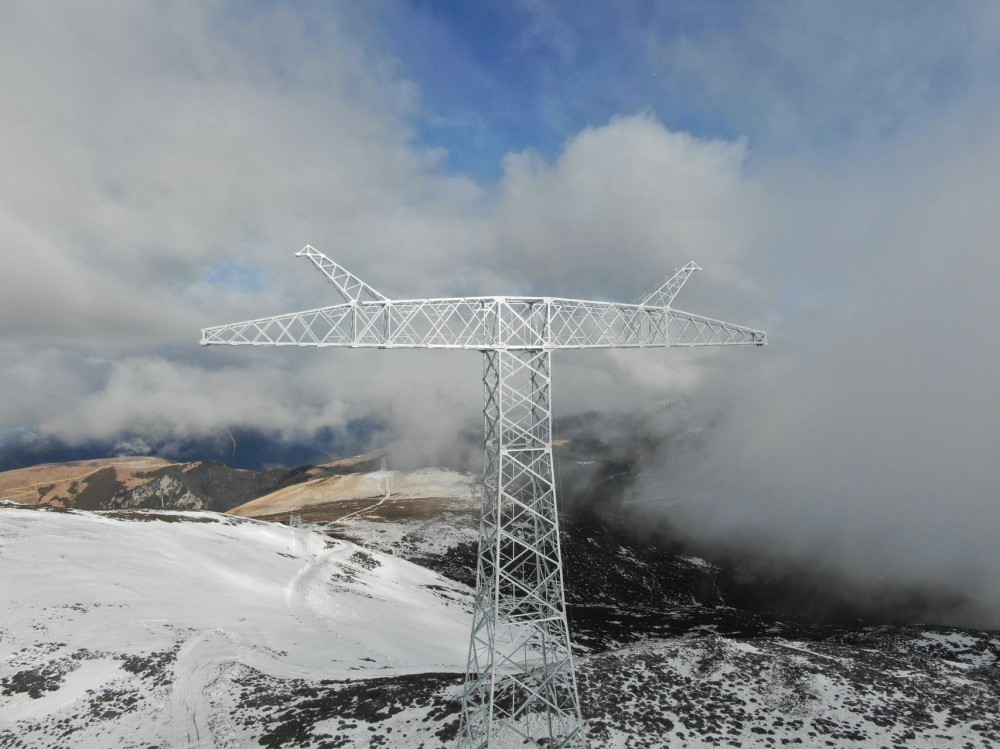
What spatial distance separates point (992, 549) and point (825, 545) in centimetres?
3598

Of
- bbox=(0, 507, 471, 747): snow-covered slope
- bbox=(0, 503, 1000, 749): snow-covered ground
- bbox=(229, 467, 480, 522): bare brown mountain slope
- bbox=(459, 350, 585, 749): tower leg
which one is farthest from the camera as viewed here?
bbox=(229, 467, 480, 522): bare brown mountain slope

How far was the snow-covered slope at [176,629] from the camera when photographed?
79.7ft

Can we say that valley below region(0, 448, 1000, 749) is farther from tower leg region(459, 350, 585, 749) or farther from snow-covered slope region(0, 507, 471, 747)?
tower leg region(459, 350, 585, 749)

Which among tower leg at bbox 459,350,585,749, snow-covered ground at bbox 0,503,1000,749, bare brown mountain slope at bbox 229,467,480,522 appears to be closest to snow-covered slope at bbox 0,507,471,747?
snow-covered ground at bbox 0,503,1000,749

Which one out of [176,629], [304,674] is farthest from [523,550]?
[176,629]

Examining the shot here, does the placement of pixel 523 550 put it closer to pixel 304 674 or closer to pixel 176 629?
pixel 304 674

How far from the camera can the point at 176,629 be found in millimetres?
32875

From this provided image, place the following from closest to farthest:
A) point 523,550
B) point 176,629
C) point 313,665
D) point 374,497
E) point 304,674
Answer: point 523,550 < point 304,674 < point 313,665 < point 176,629 < point 374,497

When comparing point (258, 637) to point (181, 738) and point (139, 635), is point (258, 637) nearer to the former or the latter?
point (139, 635)

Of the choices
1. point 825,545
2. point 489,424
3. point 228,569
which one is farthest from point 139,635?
point 825,545

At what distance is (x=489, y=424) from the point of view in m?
19.6

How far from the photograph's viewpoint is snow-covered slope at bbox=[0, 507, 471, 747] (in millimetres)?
24297

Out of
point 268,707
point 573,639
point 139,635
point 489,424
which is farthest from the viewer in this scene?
point 573,639

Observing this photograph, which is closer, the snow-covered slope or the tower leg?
the tower leg
